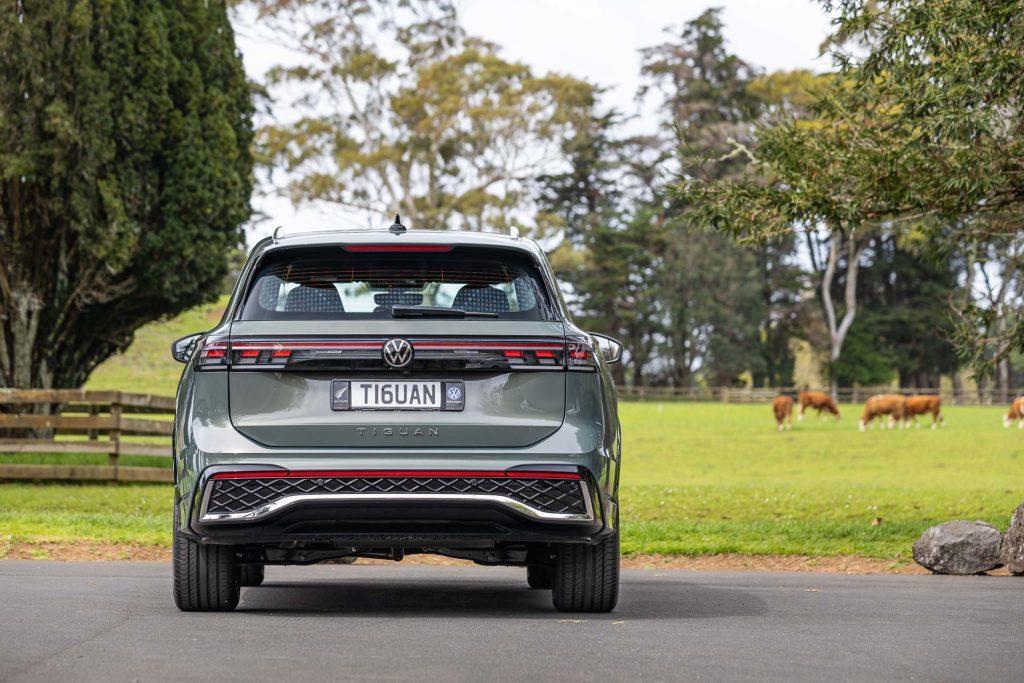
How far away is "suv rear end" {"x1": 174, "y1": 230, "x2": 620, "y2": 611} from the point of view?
6922 millimetres

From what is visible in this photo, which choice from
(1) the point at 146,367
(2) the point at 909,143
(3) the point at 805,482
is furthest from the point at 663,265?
(2) the point at 909,143

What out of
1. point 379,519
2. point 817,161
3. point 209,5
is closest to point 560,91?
point 209,5

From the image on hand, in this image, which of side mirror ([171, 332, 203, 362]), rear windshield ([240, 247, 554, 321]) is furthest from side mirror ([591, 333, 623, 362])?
side mirror ([171, 332, 203, 362])

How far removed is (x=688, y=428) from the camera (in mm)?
47031

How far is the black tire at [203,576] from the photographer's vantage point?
299 inches

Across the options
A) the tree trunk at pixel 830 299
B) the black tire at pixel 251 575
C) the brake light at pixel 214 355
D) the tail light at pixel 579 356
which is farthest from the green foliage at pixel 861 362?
the brake light at pixel 214 355

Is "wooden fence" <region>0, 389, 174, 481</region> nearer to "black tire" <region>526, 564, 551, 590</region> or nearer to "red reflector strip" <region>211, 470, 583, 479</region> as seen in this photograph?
"black tire" <region>526, 564, 551, 590</region>

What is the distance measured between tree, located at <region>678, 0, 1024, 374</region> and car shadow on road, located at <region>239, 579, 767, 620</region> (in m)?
4.95

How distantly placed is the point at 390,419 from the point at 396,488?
1.00ft

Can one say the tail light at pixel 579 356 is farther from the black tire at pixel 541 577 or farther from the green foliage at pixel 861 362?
the green foliage at pixel 861 362

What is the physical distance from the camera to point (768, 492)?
22.7 metres

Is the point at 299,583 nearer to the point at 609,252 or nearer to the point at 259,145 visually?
the point at 259,145

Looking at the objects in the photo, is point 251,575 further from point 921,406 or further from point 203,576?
point 921,406

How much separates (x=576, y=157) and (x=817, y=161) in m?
60.8
